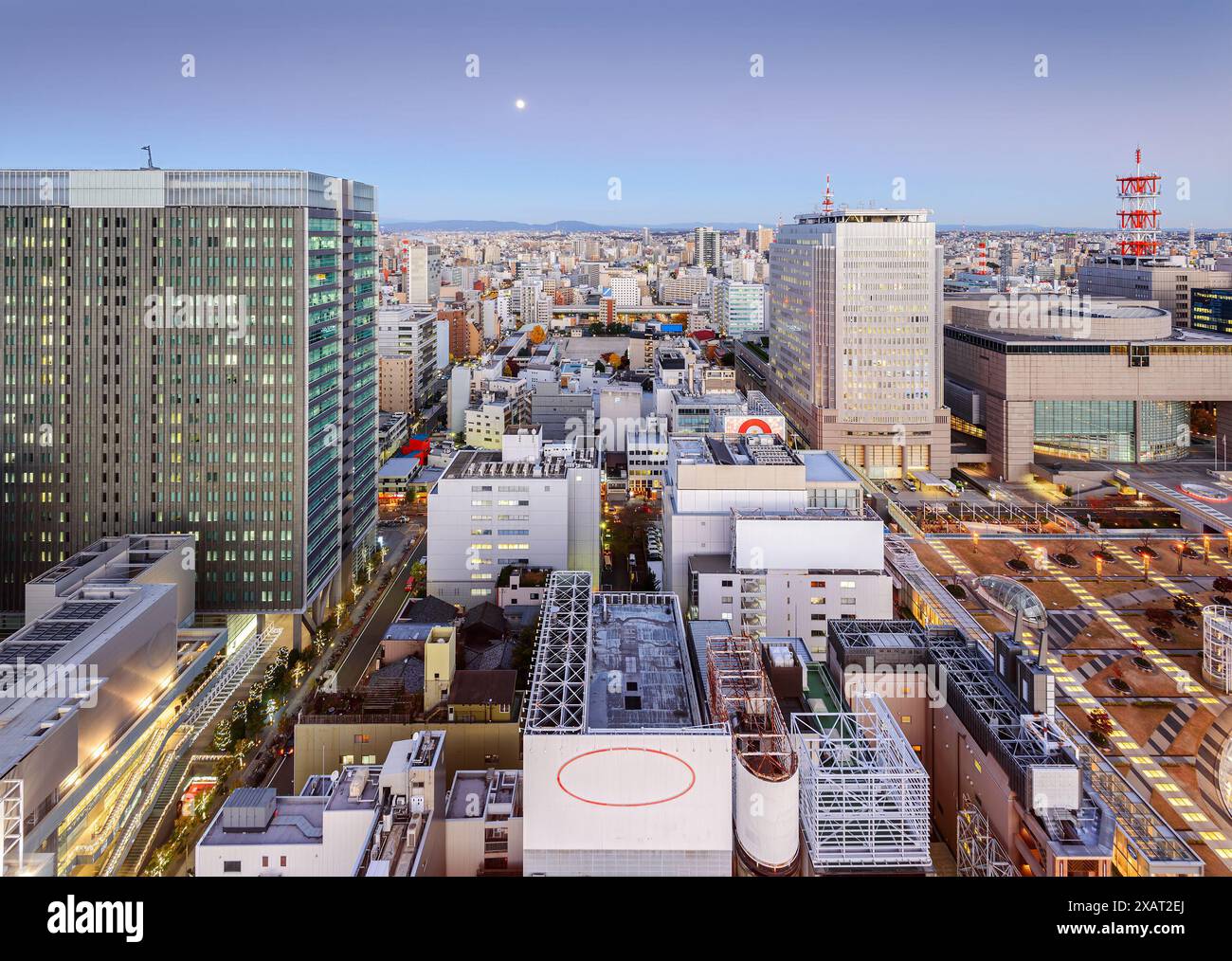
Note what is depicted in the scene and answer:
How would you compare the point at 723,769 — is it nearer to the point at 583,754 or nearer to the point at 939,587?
the point at 583,754

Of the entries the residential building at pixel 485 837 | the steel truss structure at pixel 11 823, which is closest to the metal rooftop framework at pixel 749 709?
the residential building at pixel 485 837

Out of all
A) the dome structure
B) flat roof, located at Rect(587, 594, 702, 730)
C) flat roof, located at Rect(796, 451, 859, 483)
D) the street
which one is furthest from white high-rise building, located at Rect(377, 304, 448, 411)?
flat roof, located at Rect(587, 594, 702, 730)

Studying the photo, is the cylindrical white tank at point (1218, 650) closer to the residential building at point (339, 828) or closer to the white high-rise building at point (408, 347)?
the residential building at point (339, 828)

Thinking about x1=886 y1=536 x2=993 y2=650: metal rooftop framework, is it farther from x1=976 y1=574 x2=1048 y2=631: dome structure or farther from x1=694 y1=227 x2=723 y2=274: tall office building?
x1=694 y1=227 x2=723 y2=274: tall office building

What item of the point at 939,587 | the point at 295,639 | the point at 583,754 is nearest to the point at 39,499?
the point at 295,639

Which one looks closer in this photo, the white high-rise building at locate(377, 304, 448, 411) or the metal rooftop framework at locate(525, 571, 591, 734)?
the metal rooftop framework at locate(525, 571, 591, 734)
